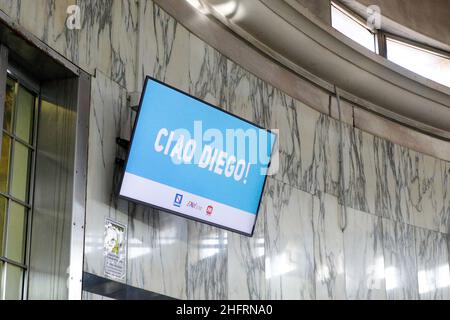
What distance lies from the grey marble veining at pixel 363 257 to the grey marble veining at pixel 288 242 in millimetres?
502

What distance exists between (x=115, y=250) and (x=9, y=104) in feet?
3.10

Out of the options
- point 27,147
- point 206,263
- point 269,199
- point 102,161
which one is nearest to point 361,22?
point 269,199

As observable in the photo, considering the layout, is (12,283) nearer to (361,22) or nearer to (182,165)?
(182,165)

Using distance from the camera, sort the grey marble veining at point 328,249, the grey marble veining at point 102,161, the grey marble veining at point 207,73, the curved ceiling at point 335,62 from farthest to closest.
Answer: the grey marble veining at point 328,249 < the curved ceiling at point 335,62 < the grey marble veining at point 207,73 < the grey marble veining at point 102,161

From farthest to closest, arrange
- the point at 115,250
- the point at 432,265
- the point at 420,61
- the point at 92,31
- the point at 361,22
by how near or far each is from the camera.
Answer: the point at 420,61 → the point at 361,22 → the point at 432,265 → the point at 92,31 → the point at 115,250

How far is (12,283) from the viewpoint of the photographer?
452 cm

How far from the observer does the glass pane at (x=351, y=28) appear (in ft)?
26.5

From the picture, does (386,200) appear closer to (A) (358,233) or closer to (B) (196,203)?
(A) (358,233)

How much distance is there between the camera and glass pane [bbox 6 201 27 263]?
454 cm

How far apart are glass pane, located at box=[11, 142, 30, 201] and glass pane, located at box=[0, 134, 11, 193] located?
0.19ft

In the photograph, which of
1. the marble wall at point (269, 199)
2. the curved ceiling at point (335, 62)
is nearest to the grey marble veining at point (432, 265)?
the marble wall at point (269, 199)

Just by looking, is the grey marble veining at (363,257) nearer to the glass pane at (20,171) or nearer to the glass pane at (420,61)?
the glass pane at (420,61)
